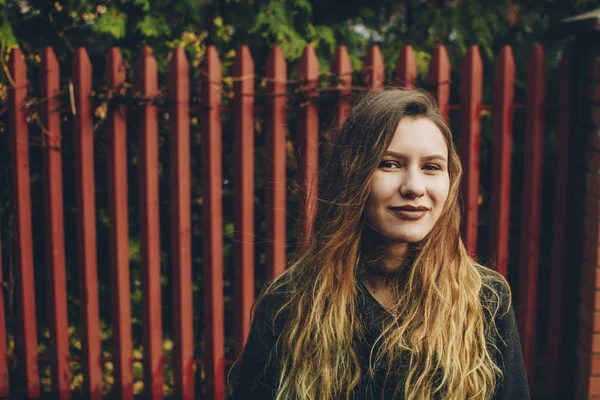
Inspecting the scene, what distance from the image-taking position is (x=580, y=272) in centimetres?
348

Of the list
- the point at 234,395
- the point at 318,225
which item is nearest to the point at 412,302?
the point at 318,225

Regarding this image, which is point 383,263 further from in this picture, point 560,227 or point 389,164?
point 560,227

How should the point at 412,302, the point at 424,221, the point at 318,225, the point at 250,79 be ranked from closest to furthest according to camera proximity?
the point at 424,221, the point at 412,302, the point at 318,225, the point at 250,79

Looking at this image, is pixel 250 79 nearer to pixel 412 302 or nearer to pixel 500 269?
pixel 500 269

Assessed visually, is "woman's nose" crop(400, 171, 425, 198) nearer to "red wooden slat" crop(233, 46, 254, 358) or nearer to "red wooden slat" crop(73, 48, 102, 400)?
"red wooden slat" crop(233, 46, 254, 358)

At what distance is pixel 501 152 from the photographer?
138 inches

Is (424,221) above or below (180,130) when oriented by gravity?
below

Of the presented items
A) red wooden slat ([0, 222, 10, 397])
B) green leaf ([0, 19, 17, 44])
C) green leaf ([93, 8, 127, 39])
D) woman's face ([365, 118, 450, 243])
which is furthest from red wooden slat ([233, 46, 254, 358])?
woman's face ([365, 118, 450, 243])

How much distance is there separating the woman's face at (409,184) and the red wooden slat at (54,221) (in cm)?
227

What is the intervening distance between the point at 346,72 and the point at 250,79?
48 centimetres

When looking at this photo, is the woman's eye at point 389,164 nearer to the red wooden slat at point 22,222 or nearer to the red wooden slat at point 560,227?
the red wooden slat at point 560,227

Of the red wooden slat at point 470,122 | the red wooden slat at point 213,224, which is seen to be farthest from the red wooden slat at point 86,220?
the red wooden slat at point 470,122

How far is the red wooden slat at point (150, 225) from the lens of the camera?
137 inches

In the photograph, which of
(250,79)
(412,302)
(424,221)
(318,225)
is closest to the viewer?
(424,221)
